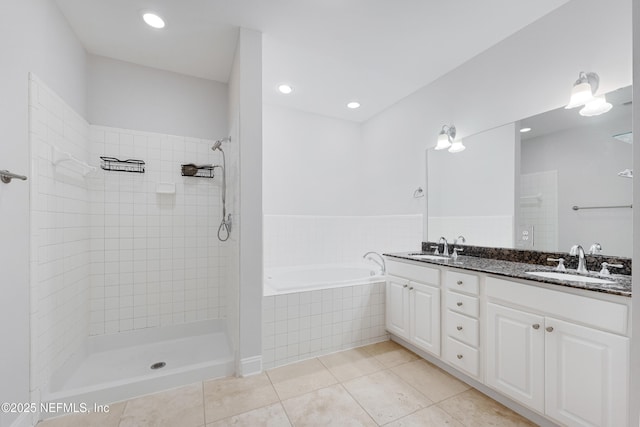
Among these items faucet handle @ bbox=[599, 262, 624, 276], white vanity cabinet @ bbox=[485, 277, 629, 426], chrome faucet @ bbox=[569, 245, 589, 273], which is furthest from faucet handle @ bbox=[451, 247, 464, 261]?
faucet handle @ bbox=[599, 262, 624, 276]

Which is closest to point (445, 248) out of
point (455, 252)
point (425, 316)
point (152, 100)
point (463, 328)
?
point (455, 252)

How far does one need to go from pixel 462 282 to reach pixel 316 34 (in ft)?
7.28

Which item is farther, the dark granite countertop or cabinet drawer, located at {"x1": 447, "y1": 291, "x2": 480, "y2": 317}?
cabinet drawer, located at {"x1": 447, "y1": 291, "x2": 480, "y2": 317}

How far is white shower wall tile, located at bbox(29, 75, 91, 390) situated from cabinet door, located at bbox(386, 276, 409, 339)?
2.58 metres

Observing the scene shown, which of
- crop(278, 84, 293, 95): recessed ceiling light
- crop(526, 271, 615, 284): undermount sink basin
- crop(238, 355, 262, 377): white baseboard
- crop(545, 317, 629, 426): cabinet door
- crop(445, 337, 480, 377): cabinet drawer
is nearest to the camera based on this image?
crop(545, 317, 629, 426): cabinet door

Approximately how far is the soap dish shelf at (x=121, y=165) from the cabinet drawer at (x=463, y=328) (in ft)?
9.86

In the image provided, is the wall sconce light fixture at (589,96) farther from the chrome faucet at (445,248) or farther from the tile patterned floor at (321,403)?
the tile patterned floor at (321,403)

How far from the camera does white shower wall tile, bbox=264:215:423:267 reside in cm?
319

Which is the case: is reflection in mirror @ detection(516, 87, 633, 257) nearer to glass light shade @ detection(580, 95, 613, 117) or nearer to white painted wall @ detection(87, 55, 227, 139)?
glass light shade @ detection(580, 95, 613, 117)

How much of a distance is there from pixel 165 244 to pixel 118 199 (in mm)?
582

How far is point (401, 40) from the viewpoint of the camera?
219cm

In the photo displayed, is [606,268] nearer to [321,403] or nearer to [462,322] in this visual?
[462,322]

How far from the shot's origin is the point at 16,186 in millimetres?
1458

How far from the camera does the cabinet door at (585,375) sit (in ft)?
3.94
